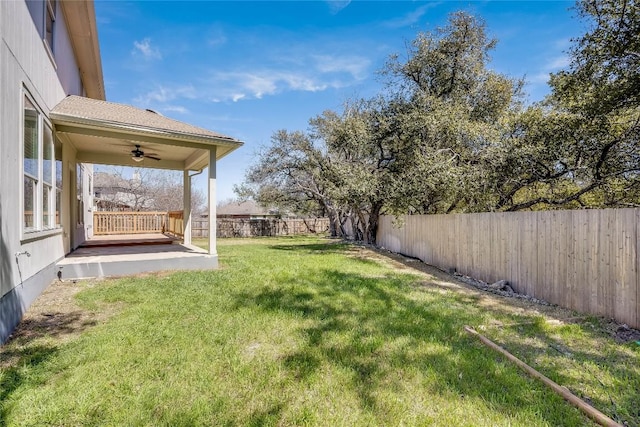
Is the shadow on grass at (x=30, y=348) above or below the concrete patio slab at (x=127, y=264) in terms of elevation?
below

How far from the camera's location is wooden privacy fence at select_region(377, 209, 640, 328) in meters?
4.15

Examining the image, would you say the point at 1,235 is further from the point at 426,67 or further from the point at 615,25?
the point at 426,67

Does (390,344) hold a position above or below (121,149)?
below

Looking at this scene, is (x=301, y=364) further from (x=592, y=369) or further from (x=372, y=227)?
(x=372, y=227)

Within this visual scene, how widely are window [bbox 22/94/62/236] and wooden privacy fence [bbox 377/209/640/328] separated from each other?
779cm

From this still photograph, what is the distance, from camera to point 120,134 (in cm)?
654

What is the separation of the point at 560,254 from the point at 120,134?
27.9ft

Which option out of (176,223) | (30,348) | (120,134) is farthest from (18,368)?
(176,223)

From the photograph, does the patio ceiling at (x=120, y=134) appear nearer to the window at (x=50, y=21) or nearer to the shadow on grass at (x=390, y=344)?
the window at (x=50, y=21)

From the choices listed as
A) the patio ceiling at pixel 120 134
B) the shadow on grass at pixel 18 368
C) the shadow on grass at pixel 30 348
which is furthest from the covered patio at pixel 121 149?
the shadow on grass at pixel 18 368

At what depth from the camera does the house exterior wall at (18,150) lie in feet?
11.1

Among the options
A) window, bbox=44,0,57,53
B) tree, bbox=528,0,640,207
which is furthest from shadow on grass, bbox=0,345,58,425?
tree, bbox=528,0,640,207

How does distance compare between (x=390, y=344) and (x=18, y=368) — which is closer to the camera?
(x=18, y=368)

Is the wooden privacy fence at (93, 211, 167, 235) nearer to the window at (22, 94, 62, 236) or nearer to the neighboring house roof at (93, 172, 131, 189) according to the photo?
the window at (22, 94, 62, 236)
